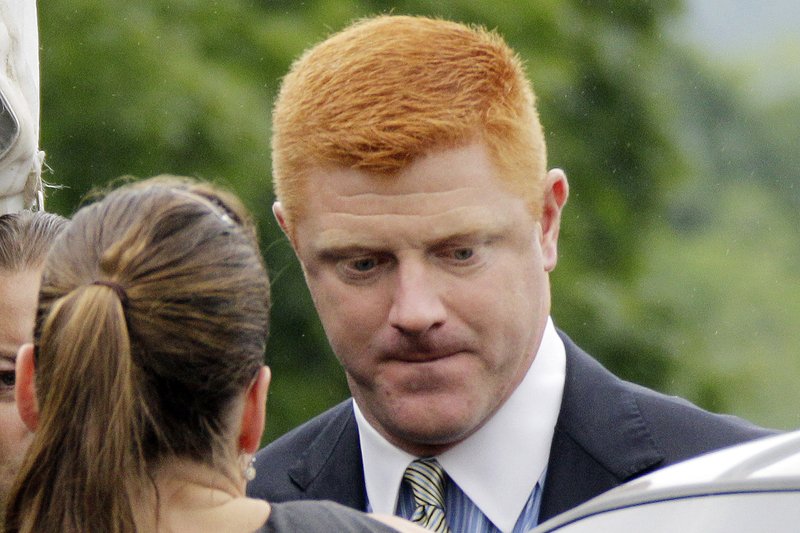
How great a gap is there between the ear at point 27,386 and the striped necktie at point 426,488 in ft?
3.02

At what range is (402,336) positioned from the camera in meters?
3.07

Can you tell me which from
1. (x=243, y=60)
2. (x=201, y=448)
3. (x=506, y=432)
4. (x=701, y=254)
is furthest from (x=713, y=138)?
(x=201, y=448)

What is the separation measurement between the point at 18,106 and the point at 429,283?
940 mm

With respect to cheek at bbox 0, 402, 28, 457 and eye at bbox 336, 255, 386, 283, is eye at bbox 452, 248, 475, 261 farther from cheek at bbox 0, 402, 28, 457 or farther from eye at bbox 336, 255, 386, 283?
cheek at bbox 0, 402, 28, 457

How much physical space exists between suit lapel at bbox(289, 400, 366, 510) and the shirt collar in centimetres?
4

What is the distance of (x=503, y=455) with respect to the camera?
3.21 metres

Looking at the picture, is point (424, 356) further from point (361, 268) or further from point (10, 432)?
point (10, 432)

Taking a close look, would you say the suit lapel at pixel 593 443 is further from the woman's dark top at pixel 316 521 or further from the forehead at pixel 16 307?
the forehead at pixel 16 307

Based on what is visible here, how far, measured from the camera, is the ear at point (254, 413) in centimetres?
247

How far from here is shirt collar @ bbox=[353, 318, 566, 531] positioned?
3188 mm

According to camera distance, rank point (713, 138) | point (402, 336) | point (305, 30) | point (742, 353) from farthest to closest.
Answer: point (713, 138) < point (742, 353) < point (305, 30) < point (402, 336)

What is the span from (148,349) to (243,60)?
627 cm

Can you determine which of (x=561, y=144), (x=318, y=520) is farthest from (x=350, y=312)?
(x=561, y=144)

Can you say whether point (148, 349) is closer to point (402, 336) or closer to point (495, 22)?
point (402, 336)
